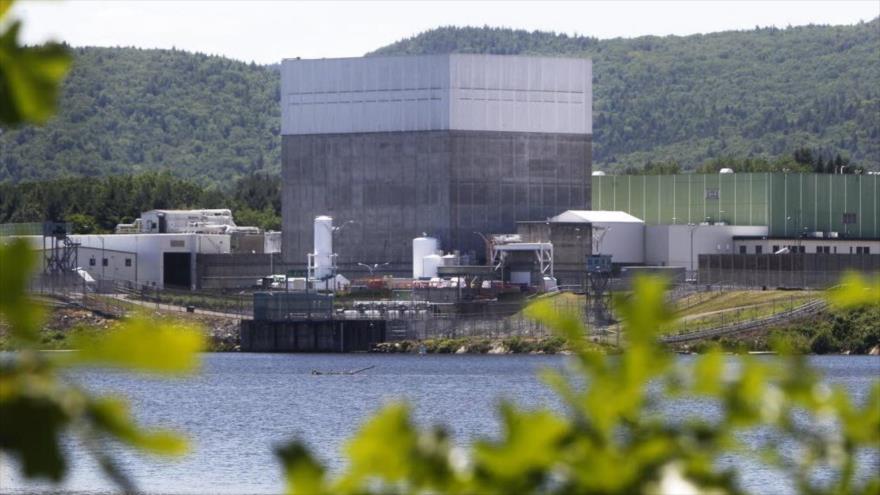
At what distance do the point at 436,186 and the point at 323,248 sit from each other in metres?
9.20

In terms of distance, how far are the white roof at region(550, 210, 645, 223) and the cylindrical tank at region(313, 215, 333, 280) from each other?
14946 mm

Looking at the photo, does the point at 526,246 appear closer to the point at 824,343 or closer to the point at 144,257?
the point at 824,343

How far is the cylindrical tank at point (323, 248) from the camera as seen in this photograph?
13450 centimetres

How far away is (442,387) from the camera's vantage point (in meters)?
87.5

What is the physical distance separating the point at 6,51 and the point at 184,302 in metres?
129

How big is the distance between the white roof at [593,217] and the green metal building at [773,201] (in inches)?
111

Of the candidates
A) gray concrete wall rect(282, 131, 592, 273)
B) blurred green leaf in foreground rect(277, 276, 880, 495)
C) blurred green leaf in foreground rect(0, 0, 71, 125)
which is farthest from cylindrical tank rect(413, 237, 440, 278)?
blurred green leaf in foreground rect(0, 0, 71, 125)

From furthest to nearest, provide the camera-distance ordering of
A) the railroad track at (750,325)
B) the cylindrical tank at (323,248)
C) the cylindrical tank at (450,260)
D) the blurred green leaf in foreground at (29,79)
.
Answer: the cylindrical tank at (323,248) → the cylindrical tank at (450,260) → the railroad track at (750,325) → the blurred green leaf in foreground at (29,79)

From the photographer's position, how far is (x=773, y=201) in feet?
441

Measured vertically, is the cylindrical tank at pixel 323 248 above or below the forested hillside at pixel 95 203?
below

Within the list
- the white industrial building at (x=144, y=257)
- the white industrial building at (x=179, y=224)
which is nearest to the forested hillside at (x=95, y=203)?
the white industrial building at (x=179, y=224)

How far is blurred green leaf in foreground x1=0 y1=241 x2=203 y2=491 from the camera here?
11.3 feet

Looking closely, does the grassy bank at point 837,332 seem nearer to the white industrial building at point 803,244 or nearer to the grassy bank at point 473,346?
the grassy bank at point 473,346

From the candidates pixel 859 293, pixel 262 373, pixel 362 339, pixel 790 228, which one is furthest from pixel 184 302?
pixel 859 293
